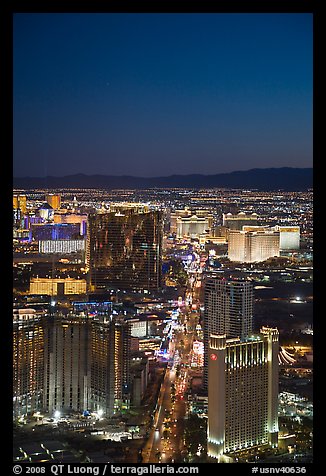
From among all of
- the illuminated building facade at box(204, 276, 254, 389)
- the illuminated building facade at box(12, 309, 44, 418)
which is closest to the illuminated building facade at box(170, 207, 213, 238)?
the illuminated building facade at box(204, 276, 254, 389)

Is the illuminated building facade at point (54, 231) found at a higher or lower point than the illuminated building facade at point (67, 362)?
higher

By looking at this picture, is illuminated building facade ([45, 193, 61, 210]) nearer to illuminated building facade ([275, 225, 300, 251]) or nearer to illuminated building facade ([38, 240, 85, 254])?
illuminated building facade ([38, 240, 85, 254])

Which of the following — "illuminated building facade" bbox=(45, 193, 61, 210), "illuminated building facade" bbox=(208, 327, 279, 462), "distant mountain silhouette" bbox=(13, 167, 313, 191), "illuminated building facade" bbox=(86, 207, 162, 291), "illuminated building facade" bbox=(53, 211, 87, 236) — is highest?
"distant mountain silhouette" bbox=(13, 167, 313, 191)

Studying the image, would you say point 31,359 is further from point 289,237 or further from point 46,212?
point 289,237

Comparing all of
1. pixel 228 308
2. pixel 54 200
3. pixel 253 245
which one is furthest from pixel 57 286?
pixel 253 245

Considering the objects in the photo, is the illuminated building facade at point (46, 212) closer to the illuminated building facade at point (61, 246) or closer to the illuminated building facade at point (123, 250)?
the illuminated building facade at point (61, 246)

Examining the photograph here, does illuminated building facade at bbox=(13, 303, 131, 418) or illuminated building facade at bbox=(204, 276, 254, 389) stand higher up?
illuminated building facade at bbox=(204, 276, 254, 389)

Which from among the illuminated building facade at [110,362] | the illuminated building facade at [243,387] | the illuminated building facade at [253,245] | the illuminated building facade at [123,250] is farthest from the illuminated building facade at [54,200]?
the illuminated building facade at [243,387]
